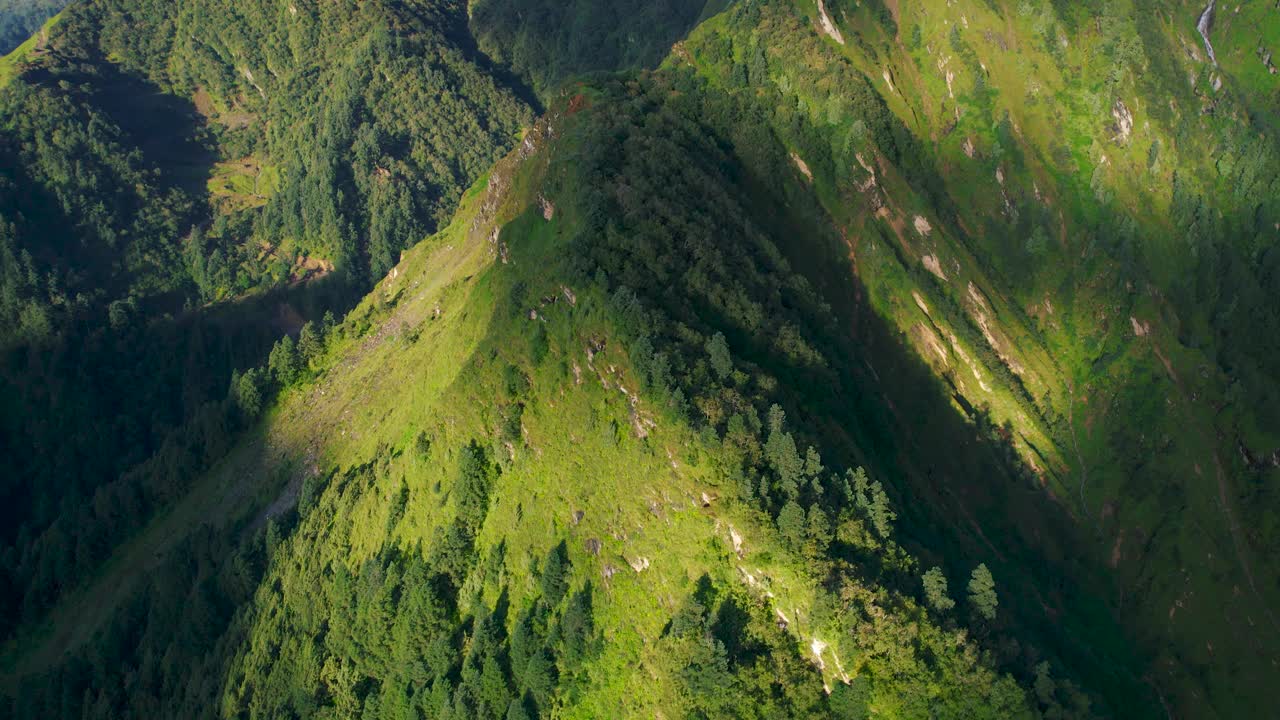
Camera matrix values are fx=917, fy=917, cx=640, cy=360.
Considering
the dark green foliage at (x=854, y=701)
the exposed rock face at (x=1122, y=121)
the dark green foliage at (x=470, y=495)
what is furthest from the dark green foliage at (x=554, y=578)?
the exposed rock face at (x=1122, y=121)

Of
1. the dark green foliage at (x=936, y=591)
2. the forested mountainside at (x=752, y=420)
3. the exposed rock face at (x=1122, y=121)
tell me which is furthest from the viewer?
the exposed rock face at (x=1122, y=121)

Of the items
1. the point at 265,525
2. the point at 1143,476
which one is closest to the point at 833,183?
the point at 1143,476

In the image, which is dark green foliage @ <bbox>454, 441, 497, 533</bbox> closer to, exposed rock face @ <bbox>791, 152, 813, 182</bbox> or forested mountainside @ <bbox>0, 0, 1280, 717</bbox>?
forested mountainside @ <bbox>0, 0, 1280, 717</bbox>

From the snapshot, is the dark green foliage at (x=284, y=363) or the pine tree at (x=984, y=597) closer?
the pine tree at (x=984, y=597)

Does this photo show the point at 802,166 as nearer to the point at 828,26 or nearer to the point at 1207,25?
the point at 828,26

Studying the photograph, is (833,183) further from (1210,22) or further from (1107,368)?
(1210,22)

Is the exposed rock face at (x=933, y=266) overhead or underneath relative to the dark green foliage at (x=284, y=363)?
overhead

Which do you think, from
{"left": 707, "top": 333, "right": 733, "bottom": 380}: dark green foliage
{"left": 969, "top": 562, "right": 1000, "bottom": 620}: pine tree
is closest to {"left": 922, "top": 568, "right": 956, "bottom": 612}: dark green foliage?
{"left": 969, "top": 562, "right": 1000, "bottom": 620}: pine tree

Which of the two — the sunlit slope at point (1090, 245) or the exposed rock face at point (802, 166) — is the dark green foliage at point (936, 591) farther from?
the exposed rock face at point (802, 166)
